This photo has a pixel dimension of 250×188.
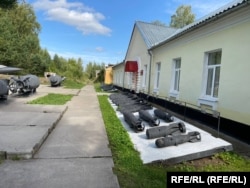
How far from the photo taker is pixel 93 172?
4027mm

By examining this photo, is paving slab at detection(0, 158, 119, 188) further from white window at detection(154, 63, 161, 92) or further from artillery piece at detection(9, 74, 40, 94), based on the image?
artillery piece at detection(9, 74, 40, 94)

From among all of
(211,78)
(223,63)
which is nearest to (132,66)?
(211,78)

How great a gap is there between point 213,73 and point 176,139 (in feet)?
12.8

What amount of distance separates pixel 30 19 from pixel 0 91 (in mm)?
36347

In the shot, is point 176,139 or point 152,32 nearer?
point 176,139

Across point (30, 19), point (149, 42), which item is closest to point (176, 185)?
point (149, 42)

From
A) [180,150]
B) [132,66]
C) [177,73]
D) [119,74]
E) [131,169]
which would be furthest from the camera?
[119,74]

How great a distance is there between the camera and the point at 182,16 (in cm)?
3919

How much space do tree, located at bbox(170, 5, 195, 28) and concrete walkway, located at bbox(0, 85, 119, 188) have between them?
115 ft

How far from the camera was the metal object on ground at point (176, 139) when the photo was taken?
5.12 metres

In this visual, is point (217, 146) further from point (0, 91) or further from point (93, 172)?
point (0, 91)

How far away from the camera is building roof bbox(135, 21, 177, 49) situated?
671 inches

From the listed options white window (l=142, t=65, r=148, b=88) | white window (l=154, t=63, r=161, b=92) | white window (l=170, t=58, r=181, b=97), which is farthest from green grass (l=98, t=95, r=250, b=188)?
white window (l=142, t=65, r=148, b=88)

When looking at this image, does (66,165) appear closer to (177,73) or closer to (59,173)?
(59,173)
